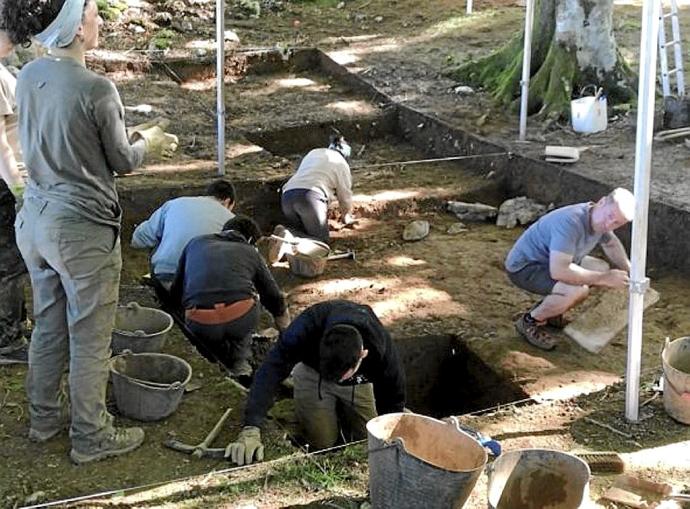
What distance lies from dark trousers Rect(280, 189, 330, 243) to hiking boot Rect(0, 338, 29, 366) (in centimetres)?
293

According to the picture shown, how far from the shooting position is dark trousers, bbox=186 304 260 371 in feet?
18.5

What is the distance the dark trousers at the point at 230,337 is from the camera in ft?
18.5

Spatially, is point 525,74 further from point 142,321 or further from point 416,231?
point 142,321

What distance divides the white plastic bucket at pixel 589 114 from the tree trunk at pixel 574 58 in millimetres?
412

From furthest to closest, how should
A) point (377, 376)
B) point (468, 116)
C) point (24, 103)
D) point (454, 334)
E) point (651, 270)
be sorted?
point (468, 116) → point (651, 270) → point (454, 334) → point (377, 376) → point (24, 103)

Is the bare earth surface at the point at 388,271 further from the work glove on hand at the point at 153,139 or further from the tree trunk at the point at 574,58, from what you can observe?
the work glove on hand at the point at 153,139

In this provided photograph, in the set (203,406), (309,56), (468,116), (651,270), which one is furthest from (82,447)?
(309,56)

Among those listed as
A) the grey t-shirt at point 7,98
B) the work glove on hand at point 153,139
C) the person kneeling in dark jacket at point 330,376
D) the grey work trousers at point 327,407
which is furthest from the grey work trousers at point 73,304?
the grey work trousers at point 327,407

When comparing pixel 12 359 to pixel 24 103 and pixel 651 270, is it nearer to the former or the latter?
pixel 24 103

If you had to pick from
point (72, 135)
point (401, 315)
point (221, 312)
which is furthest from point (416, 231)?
point (72, 135)

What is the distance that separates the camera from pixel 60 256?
12.9ft

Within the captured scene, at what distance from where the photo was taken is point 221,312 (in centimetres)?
557

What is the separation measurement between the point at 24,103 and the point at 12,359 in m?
1.85

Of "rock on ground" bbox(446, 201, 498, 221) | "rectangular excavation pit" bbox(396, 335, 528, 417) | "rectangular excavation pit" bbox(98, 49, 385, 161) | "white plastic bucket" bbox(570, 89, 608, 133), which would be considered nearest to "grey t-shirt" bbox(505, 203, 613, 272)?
"rectangular excavation pit" bbox(396, 335, 528, 417)
